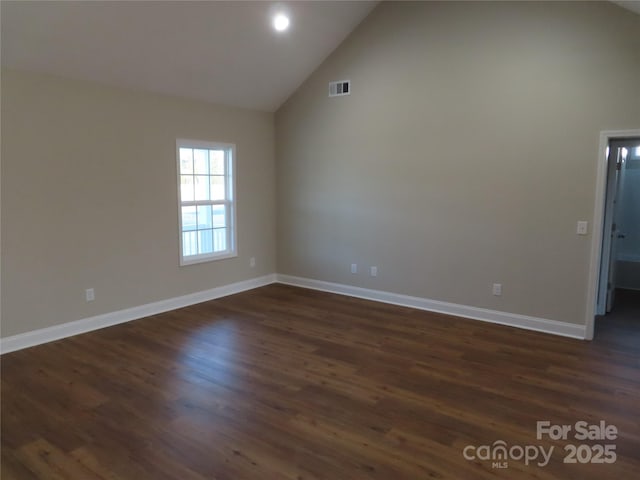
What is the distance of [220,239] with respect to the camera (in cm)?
572

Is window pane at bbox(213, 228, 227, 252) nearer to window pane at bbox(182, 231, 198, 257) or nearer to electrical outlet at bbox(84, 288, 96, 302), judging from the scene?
window pane at bbox(182, 231, 198, 257)

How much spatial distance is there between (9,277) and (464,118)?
4.60 meters

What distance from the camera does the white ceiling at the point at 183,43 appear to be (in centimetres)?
340

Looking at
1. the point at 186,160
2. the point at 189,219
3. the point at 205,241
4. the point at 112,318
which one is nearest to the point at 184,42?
the point at 186,160

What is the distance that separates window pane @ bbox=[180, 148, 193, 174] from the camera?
5.10 meters

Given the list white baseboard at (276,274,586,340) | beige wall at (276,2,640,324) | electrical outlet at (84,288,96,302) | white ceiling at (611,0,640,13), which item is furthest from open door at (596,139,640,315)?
electrical outlet at (84,288,96,302)

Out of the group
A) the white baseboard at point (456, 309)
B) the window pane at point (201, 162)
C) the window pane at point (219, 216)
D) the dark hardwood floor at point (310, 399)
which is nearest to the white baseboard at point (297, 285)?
the white baseboard at point (456, 309)

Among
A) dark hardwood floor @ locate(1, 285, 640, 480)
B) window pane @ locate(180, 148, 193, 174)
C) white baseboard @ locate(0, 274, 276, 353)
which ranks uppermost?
window pane @ locate(180, 148, 193, 174)

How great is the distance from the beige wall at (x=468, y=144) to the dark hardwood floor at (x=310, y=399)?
749 millimetres

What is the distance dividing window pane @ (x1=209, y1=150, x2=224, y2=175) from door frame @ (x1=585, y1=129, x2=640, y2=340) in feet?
13.7

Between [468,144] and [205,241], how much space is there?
3340mm

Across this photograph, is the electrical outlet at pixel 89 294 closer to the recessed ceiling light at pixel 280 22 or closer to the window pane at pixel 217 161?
the window pane at pixel 217 161

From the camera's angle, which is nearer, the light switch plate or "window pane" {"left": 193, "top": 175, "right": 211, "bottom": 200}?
the light switch plate

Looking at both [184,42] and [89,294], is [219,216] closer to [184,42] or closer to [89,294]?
[89,294]
